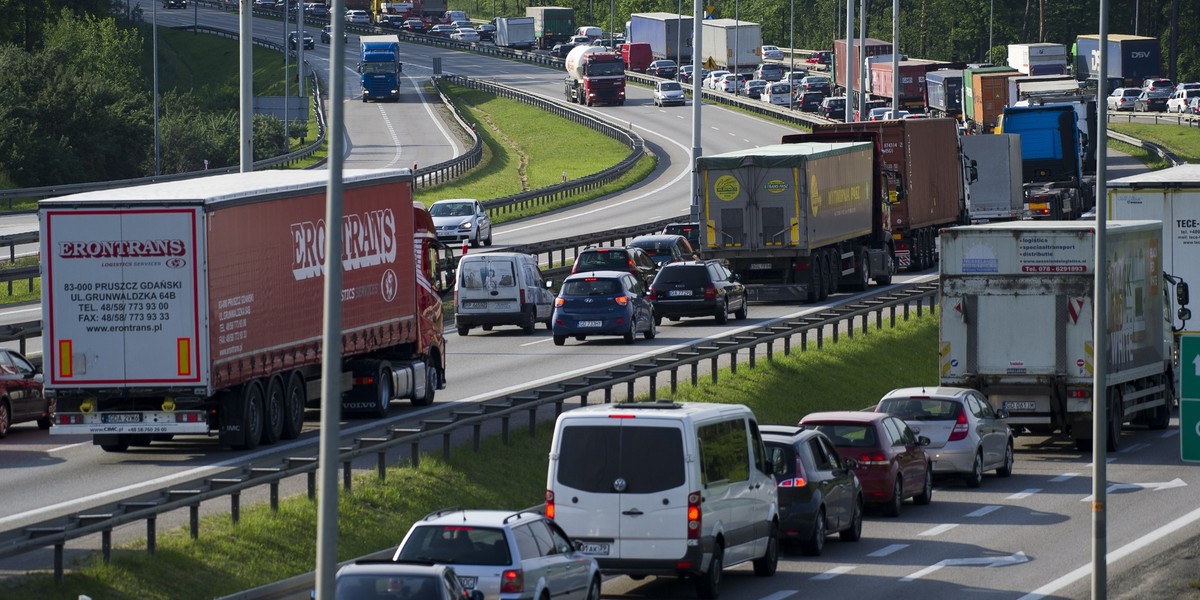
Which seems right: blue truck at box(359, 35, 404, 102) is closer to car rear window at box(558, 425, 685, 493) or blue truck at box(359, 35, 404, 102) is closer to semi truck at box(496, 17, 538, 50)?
semi truck at box(496, 17, 538, 50)

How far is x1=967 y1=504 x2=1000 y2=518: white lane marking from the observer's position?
26.0 meters

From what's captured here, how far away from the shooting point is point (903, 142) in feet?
179

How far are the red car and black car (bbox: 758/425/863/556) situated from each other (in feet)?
6.39

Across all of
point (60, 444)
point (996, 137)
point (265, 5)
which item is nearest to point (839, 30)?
point (265, 5)

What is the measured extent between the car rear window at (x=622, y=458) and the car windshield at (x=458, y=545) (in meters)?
2.96

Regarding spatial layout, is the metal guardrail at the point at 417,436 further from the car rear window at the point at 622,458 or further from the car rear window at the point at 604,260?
the car rear window at the point at 604,260

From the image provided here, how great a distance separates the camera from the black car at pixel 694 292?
142 feet

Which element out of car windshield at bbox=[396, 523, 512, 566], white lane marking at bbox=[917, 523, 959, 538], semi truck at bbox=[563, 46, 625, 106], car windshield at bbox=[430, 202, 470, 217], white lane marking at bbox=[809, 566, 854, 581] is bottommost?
white lane marking at bbox=[917, 523, 959, 538]

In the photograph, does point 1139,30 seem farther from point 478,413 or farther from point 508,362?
point 478,413

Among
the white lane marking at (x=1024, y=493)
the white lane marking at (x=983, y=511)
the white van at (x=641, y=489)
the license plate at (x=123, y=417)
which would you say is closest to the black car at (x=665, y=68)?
the white lane marking at (x=1024, y=493)

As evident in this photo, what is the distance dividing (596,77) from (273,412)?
93.6 meters

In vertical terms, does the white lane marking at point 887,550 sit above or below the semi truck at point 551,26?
below

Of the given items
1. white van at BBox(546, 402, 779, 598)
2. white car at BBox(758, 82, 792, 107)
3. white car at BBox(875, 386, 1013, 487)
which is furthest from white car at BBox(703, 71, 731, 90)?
white van at BBox(546, 402, 779, 598)

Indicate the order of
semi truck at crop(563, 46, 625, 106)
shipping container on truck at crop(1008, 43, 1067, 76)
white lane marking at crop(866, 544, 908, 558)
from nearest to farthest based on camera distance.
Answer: white lane marking at crop(866, 544, 908, 558) → shipping container on truck at crop(1008, 43, 1067, 76) → semi truck at crop(563, 46, 625, 106)
